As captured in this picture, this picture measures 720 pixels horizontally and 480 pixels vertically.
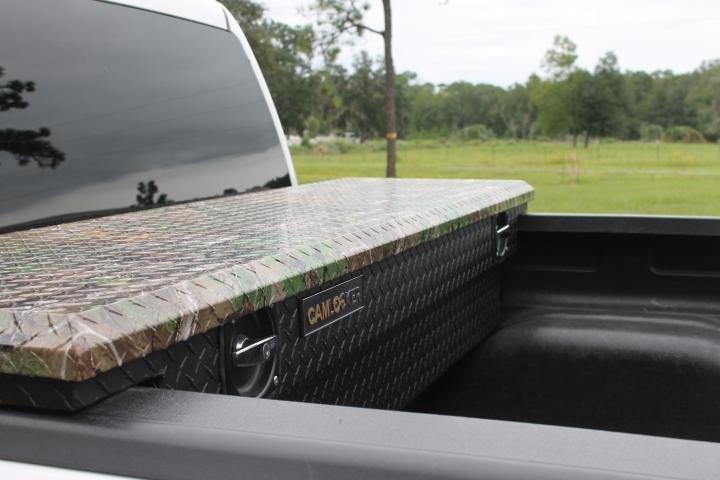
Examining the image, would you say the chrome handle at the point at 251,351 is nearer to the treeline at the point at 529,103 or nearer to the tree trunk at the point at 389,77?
the tree trunk at the point at 389,77

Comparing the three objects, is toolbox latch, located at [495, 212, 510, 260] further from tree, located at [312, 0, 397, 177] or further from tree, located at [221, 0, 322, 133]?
tree, located at [221, 0, 322, 133]

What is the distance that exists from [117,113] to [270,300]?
117cm

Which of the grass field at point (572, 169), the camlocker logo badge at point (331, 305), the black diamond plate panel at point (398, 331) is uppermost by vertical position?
the camlocker logo badge at point (331, 305)

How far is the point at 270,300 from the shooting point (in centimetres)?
132

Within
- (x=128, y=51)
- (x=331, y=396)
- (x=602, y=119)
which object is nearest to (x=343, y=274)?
(x=331, y=396)

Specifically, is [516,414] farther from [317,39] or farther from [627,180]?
[627,180]

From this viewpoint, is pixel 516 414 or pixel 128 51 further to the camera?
pixel 516 414

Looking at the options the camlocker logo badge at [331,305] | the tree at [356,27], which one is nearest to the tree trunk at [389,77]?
the tree at [356,27]

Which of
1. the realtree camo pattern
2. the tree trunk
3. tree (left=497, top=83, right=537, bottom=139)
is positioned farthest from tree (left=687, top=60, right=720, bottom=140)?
the realtree camo pattern

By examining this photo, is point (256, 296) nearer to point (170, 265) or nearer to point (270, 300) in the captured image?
point (270, 300)

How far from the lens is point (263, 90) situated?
3121mm

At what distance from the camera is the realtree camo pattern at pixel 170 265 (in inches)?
38.7

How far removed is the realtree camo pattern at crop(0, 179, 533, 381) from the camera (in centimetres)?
98

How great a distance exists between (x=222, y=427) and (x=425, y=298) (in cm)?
130
